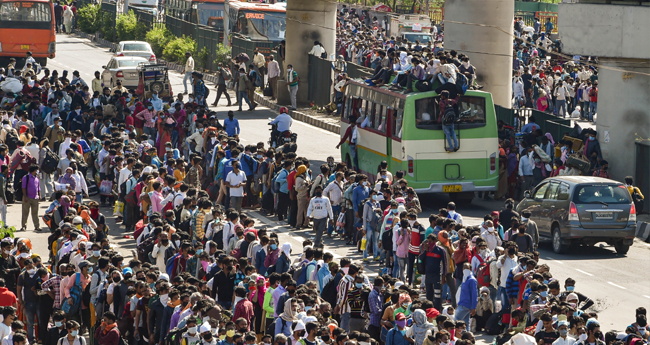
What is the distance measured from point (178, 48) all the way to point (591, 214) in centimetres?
3229

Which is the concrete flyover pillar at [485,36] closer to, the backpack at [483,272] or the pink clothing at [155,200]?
the pink clothing at [155,200]

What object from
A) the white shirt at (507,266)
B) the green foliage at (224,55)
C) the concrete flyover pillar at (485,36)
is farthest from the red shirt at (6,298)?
the green foliage at (224,55)

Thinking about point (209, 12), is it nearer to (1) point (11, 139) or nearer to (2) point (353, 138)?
(1) point (11, 139)

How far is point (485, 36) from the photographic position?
29.8 metres

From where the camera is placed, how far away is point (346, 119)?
25453 mm

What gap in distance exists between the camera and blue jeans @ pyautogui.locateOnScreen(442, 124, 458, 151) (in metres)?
22.3

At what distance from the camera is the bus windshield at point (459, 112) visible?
22.2 meters

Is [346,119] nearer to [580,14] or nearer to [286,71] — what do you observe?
[580,14]

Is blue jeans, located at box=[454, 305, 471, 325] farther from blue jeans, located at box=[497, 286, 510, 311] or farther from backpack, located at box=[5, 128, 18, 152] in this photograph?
backpack, located at box=[5, 128, 18, 152]

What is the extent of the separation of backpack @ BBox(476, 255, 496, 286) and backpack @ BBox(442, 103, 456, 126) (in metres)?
7.51

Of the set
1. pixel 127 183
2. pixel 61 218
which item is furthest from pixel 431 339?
pixel 127 183

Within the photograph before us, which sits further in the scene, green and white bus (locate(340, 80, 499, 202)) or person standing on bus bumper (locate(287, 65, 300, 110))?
person standing on bus bumper (locate(287, 65, 300, 110))

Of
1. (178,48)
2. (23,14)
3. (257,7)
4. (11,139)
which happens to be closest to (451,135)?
(11,139)

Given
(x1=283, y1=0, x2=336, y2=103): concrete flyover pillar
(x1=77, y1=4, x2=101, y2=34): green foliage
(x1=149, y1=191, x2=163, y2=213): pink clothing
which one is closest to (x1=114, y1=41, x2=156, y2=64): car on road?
(x1=283, y1=0, x2=336, y2=103): concrete flyover pillar
